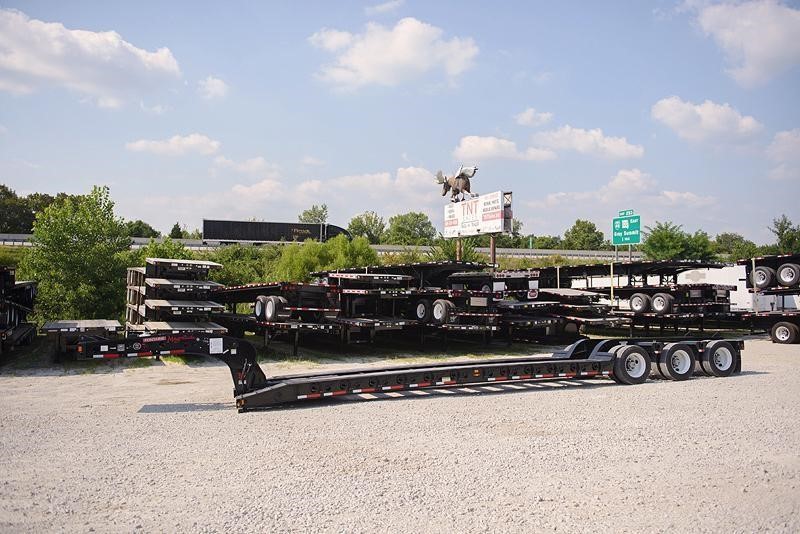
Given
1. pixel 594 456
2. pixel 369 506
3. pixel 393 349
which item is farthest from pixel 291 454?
pixel 393 349

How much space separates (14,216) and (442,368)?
69.7 m

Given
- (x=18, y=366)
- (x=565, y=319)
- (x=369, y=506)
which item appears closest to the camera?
(x=369, y=506)

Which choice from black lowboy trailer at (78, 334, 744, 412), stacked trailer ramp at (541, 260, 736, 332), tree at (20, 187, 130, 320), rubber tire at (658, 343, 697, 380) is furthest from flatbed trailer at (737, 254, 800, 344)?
tree at (20, 187, 130, 320)

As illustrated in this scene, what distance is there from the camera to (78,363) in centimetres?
1384

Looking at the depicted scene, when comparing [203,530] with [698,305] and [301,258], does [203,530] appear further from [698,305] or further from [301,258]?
[301,258]

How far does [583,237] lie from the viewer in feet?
277

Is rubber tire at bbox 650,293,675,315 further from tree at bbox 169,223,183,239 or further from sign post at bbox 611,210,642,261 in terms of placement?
tree at bbox 169,223,183,239

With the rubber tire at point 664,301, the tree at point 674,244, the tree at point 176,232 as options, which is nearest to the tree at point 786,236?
the tree at point 674,244

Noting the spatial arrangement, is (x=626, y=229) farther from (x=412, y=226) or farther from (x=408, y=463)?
(x=412, y=226)

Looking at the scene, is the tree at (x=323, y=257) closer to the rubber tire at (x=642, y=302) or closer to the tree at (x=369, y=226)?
the rubber tire at (x=642, y=302)

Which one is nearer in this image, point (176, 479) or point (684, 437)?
point (176, 479)

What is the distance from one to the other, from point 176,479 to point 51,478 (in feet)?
3.76

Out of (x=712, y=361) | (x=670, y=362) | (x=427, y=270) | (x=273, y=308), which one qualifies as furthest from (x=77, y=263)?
(x=712, y=361)

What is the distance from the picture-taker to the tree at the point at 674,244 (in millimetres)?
43125
